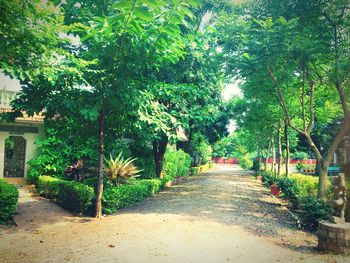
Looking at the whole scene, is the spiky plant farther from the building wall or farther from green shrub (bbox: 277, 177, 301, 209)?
green shrub (bbox: 277, 177, 301, 209)

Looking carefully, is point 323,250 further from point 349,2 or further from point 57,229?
point 349,2

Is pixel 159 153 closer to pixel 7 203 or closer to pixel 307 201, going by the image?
pixel 307 201

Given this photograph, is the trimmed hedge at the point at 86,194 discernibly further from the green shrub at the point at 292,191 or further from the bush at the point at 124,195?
the green shrub at the point at 292,191

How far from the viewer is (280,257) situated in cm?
612

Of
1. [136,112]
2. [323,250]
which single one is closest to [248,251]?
[323,250]

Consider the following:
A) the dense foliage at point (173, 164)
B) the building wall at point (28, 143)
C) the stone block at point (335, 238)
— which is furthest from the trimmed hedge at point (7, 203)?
the dense foliage at point (173, 164)

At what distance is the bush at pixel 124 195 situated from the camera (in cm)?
1023

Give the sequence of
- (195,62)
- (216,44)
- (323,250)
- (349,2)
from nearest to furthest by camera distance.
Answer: (323,250), (349,2), (195,62), (216,44)

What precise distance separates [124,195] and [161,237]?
14.1 ft

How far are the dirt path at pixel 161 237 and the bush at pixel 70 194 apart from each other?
0.48 m

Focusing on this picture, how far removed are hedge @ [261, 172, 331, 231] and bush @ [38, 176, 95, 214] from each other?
6957 millimetres

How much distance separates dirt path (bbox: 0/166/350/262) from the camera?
19.8 ft

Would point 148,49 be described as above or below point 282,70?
below

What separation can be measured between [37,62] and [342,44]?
1014 cm
